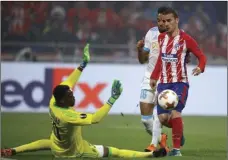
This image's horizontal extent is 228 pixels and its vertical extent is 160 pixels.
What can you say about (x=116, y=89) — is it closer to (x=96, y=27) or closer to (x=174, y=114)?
(x=174, y=114)

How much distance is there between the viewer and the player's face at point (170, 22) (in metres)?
9.22

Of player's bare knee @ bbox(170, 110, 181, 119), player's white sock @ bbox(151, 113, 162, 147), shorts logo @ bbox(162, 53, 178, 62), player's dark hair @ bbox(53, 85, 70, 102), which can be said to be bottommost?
player's white sock @ bbox(151, 113, 162, 147)

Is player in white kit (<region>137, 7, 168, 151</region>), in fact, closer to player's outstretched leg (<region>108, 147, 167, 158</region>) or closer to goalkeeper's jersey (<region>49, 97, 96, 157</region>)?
player's outstretched leg (<region>108, 147, 167, 158</region>)

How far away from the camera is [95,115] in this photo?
8211 millimetres

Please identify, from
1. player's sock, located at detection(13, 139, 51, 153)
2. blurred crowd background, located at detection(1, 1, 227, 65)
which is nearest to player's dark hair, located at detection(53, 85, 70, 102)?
player's sock, located at detection(13, 139, 51, 153)

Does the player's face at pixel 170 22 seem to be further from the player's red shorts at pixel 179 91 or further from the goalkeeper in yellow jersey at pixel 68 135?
the goalkeeper in yellow jersey at pixel 68 135

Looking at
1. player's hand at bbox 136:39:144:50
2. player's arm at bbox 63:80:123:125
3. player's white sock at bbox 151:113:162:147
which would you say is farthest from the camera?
player's hand at bbox 136:39:144:50

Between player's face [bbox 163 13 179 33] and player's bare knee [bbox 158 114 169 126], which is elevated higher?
player's face [bbox 163 13 179 33]

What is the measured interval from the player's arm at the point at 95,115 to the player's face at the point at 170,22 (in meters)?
1.58

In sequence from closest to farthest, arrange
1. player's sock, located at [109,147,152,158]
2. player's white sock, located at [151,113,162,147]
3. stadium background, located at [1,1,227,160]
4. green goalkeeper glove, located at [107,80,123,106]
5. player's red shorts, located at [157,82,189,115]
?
green goalkeeper glove, located at [107,80,123,106] → player's sock, located at [109,147,152,158] → player's red shorts, located at [157,82,189,115] → player's white sock, located at [151,113,162,147] → stadium background, located at [1,1,227,160]

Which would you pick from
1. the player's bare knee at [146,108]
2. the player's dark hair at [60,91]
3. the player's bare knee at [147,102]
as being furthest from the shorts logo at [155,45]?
the player's dark hair at [60,91]

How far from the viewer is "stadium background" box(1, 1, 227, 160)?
18.0 metres

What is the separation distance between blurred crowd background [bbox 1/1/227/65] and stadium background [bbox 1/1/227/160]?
3 centimetres

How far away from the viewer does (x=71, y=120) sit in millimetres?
8367
